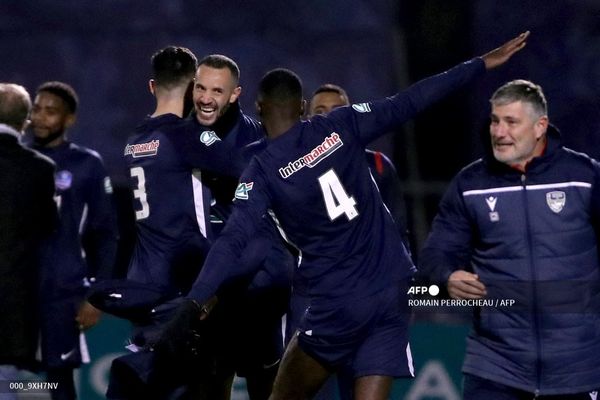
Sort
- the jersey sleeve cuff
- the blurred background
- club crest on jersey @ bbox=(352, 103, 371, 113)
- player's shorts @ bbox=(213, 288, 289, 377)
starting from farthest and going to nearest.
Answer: the blurred background, player's shorts @ bbox=(213, 288, 289, 377), club crest on jersey @ bbox=(352, 103, 371, 113), the jersey sleeve cuff

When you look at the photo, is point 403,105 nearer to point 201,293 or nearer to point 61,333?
point 201,293

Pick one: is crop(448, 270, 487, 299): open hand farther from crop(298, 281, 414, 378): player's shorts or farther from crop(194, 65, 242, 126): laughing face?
crop(194, 65, 242, 126): laughing face

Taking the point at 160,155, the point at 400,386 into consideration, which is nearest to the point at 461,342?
the point at 400,386

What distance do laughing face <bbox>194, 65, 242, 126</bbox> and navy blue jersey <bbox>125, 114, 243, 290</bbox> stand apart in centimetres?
7

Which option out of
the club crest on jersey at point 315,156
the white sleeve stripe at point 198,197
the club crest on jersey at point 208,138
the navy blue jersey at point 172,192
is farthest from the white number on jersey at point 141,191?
the club crest on jersey at point 315,156

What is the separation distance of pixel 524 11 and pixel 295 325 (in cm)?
490

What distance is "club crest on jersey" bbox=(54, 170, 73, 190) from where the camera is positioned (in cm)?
779

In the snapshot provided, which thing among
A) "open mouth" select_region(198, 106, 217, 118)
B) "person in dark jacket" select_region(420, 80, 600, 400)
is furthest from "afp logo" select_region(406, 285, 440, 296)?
"open mouth" select_region(198, 106, 217, 118)

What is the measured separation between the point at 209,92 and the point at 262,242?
711mm

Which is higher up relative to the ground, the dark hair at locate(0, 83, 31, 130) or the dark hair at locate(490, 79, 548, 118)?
the dark hair at locate(0, 83, 31, 130)

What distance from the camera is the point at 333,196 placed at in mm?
5848

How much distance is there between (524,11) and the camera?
35.8 feet

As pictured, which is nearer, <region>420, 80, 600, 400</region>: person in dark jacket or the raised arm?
<region>420, 80, 600, 400</region>: person in dark jacket

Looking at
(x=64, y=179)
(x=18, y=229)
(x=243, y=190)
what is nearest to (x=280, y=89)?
(x=243, y=190)
